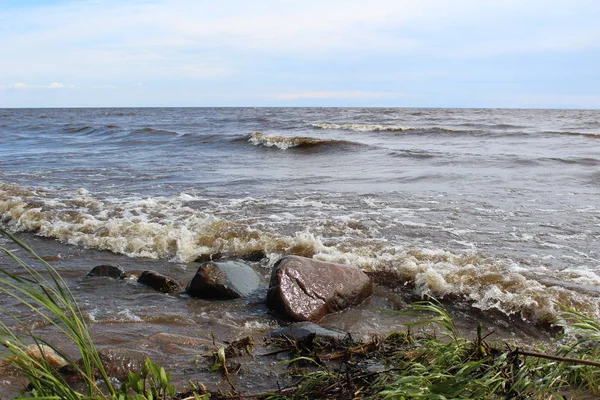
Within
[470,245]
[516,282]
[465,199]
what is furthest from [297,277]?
[465,199]

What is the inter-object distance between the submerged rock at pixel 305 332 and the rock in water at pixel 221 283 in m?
1.02

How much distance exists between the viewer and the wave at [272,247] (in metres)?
4.68

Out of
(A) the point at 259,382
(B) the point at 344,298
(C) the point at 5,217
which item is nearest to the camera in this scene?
(A) the point at 259,382

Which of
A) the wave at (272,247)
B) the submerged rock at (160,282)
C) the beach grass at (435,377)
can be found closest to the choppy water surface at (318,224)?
the wave at (272,247)

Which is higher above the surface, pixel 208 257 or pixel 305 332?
pixel 305 332

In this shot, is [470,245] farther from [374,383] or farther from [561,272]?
[374,383]

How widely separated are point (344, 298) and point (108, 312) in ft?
6.66

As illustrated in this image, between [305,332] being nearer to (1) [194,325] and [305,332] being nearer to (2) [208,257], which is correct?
(1) [194,325]

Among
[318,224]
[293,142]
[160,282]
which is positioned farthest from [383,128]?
[160,282]

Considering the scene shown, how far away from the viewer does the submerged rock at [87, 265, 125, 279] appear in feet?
17.3

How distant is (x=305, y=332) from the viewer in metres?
3.69

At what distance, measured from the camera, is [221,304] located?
15.3 feet

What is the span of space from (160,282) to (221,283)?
2.13 feet

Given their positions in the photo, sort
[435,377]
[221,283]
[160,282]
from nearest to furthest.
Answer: [435,377], [221,283], [160,282]
